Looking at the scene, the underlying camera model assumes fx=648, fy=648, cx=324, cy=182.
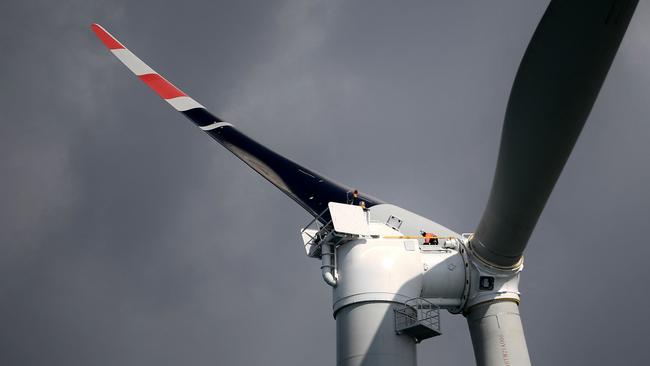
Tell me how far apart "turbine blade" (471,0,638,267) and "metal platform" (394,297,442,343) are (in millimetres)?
5019

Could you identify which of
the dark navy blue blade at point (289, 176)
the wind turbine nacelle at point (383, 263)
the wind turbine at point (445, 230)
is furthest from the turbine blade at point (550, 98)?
the dark navy blue blade at point (289, 176)

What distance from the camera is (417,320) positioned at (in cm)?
2600

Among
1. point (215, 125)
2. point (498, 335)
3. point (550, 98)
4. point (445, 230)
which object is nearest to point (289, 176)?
point (215, 125)

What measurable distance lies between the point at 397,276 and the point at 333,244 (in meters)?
3.12

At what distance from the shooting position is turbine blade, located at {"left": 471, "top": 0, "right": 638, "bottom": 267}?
15938 millimetres

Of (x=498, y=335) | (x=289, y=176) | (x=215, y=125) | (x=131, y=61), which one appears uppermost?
(x=131, y=61)

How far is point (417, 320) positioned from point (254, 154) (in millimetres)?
11821

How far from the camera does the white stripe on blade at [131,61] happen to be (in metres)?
34.1

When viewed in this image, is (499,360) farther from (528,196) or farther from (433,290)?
(528,196)

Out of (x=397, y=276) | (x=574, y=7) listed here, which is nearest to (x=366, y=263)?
(x=397, y=276)

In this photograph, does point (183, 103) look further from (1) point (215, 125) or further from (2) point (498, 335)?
(2) point (498, 335)

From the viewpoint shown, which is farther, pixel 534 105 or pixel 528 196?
pixel 528 196

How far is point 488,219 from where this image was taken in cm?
2466

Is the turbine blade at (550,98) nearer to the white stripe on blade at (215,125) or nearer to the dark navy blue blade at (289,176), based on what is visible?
the dark navy blue blade at (289,176)
